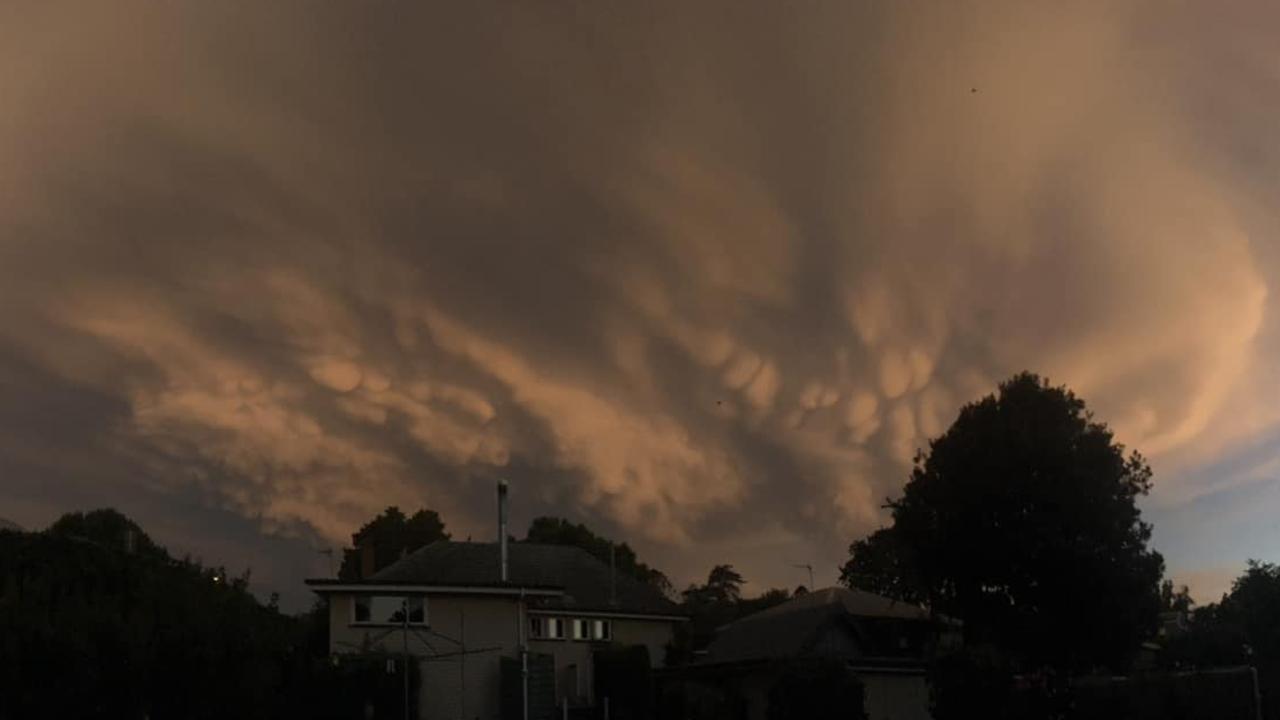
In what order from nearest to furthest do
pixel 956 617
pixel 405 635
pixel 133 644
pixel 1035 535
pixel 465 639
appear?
pixel 133 644 → pixel 405 635 → pixel 465 639 → pixel 1035 535 → pixel 956 617

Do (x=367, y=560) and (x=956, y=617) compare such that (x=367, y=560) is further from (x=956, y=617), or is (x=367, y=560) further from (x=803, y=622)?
(x=956, y=617)

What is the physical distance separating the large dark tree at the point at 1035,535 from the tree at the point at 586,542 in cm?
4224

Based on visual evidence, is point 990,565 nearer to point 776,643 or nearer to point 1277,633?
point 776,643

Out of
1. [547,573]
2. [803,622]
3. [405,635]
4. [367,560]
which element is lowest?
[405,635]

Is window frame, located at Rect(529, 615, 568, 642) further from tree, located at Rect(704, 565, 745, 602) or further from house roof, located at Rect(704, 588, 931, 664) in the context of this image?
tree, located at Rect(704, 565, 745, 602)

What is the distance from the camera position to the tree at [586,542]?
3519 inches

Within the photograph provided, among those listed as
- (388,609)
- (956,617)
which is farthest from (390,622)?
(956,617)

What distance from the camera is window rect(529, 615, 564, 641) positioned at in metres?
48.1

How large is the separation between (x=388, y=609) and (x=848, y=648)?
675 inches

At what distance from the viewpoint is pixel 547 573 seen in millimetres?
56281

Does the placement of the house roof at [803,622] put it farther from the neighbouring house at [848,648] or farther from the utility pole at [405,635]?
the utility pole at [405,635]

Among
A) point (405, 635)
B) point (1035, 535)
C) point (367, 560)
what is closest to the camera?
point (405, 635)

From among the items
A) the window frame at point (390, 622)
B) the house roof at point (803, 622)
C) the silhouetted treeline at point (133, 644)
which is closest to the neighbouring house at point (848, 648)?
the house roof at point (803, 622)

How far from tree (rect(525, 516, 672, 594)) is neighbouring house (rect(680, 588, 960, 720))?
36940mm
